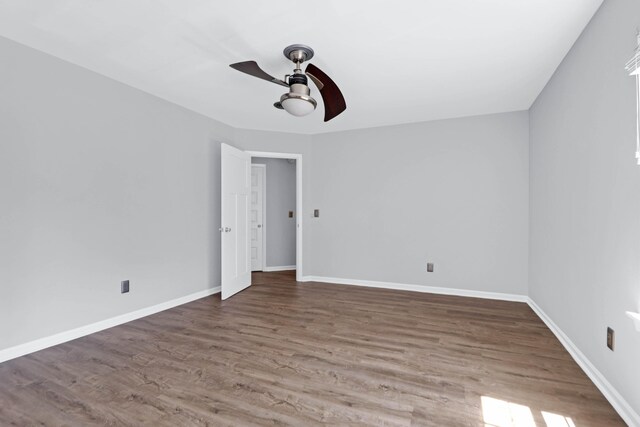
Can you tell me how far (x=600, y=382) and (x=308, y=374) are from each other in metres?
1.81

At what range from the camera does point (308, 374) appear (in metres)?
2.11

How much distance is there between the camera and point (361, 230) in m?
4.76

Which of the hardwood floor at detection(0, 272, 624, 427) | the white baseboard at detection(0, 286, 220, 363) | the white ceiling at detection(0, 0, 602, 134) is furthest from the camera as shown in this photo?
the white baseboard at detection(0, 286, 220, 363)

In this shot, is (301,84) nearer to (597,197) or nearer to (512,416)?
(597,197)

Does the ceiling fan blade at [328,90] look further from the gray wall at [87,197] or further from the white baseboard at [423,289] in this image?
the white baseboard at [423,289]

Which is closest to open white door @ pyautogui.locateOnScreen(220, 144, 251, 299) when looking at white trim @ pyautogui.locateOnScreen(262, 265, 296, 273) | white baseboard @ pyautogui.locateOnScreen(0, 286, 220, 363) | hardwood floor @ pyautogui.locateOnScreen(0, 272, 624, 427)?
white baseboard @ pyautogui.locateOnScreen(0, 286, 220, 363)

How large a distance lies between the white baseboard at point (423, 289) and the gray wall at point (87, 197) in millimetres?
1951

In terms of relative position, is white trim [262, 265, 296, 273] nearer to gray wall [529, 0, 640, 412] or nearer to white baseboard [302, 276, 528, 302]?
white baseboard [302, 276, 528, 302]

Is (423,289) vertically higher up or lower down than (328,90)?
lower down

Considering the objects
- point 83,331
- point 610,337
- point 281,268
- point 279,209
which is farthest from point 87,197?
point 610,337

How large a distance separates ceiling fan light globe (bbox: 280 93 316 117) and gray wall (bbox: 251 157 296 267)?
151 inches

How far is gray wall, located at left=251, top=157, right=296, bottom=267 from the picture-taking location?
20.4 feet

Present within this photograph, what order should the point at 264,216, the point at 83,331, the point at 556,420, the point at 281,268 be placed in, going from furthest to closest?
the point at 281,268, the point at 264,216, the point at 83,331, the point at 556,420

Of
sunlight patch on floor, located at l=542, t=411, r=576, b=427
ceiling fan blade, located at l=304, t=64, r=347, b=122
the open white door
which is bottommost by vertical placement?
sunlight patch on floor, located at l=542, t=411, r=576, b=427
